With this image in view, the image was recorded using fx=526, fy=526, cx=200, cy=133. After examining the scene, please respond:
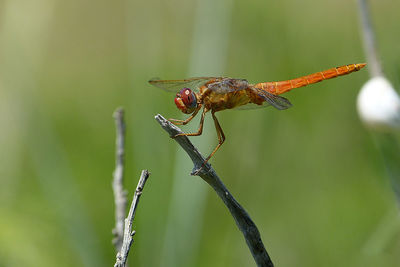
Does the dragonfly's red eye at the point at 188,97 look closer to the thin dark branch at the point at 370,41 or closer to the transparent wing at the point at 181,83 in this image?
the transparent wing at the point at 181,83

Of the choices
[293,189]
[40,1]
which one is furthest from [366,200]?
[40,1]

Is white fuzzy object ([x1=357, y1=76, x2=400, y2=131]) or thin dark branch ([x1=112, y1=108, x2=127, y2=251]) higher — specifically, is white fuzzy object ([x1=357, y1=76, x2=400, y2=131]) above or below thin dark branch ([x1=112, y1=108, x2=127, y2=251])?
above

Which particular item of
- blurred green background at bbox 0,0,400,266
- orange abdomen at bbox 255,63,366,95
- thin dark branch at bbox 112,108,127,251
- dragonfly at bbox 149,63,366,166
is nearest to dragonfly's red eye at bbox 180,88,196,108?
dragonfly at bbox 149,63,366,166

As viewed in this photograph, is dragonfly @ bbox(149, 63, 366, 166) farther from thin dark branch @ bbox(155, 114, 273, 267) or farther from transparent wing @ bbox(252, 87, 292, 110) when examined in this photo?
thin dark branch @ bbox(155, 114, 273, 267)

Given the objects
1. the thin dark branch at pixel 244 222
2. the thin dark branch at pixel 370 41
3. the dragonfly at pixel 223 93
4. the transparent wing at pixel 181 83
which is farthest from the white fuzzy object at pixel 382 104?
the thin dark branch at pixel 244 222

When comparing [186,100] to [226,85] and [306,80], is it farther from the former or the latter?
[306,80]

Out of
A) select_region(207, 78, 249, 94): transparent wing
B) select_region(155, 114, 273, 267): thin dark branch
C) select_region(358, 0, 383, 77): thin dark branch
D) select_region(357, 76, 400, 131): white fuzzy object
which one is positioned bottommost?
select_region(155, 114, 273, 267): thin dark branch

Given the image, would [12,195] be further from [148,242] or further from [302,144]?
[302,144]
